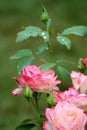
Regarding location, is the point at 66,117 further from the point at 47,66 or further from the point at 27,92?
the point at 47,66

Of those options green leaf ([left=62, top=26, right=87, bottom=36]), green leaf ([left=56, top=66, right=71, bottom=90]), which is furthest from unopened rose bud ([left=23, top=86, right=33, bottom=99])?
green leaf ([left=62, top=26, right=87, bottom=36])

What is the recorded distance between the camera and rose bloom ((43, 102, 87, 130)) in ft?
3.22

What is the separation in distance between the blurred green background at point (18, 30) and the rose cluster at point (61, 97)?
2142 millimetres

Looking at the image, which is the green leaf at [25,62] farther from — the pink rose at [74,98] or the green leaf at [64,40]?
the pink rose at [74,98]

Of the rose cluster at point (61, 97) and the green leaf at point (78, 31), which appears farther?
the green leaf at point (78, 31)

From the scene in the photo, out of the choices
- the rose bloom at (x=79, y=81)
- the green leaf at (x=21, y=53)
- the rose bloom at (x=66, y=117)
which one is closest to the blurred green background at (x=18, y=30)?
the green leaf at (x=21, y=53)

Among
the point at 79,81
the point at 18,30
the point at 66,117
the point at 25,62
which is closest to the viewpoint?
the point at 66,117

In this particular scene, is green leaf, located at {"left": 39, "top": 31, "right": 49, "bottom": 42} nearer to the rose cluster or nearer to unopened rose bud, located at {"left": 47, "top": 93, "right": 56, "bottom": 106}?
the rose cluster

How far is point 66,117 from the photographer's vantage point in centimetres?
99

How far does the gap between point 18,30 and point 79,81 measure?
3543 millimetres

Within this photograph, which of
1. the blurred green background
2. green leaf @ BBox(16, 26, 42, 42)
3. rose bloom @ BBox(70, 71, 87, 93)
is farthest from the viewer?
the blurred green background

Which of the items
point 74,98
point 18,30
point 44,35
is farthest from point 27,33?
point 18,30

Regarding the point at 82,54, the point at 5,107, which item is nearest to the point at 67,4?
the point at 82,54

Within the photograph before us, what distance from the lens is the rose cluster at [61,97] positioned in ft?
3.24
